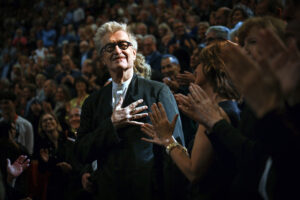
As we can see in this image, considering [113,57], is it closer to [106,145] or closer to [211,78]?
[106,145]

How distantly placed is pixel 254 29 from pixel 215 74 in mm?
287

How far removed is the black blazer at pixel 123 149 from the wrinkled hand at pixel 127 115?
40 mm

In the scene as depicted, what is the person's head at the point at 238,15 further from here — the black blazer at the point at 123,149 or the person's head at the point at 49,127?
the black blazer at the point at 123,149

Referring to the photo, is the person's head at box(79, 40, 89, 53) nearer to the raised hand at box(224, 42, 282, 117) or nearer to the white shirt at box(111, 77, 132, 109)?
the white shirt at box(111, 77, 132, 109)

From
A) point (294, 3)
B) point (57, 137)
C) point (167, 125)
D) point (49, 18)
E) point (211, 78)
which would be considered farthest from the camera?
point (49, 18)

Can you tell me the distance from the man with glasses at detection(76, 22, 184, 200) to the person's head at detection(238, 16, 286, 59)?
0.66 m

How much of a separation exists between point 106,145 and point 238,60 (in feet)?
3.49

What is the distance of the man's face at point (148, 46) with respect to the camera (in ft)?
19.0

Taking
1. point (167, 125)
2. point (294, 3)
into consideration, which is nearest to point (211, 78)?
point (167, 125)

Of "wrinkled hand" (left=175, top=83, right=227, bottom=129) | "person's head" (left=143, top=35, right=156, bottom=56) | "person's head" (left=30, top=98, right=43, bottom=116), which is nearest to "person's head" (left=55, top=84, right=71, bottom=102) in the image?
"person's head" (left=30, top=98, right=43, bottom=116)

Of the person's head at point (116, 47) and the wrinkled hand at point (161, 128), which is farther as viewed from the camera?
the person's head at point (116, 47)

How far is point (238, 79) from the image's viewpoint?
1.23 meters

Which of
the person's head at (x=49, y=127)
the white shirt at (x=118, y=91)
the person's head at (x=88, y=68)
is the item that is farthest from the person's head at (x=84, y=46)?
the white shirt at (x=118, y=91)

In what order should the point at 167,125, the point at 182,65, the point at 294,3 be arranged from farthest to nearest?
the point at 182,65
the point at 167,125
the point at 294,3
